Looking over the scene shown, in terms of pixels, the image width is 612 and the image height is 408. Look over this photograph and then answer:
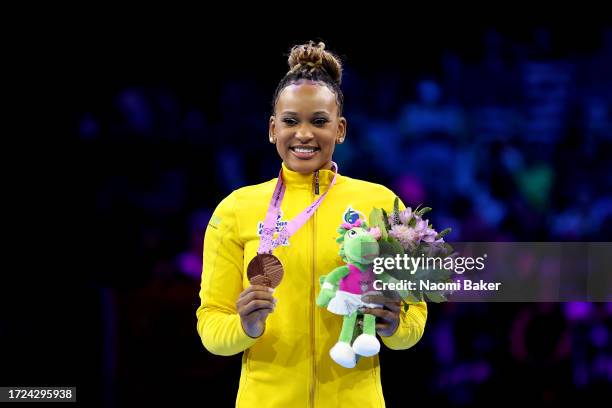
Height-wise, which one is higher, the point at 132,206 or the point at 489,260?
the point at 132,206

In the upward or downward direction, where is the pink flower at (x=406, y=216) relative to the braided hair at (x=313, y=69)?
downward

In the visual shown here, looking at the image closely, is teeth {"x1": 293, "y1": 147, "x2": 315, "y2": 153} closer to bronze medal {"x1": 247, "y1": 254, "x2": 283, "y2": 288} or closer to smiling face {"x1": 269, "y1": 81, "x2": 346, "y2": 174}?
smiling face {"x1": 269, "y1": 81, "x2": 346, "y2": 174}

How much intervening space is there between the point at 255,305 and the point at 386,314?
1.01 ft

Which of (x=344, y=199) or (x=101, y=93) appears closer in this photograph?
(x=344, y=199)

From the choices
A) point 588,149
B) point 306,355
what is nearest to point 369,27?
point 588,149

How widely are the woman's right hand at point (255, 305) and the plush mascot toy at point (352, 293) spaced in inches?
4.8

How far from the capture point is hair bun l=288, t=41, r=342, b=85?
2.19 meters

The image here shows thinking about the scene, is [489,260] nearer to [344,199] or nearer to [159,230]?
[344,199]

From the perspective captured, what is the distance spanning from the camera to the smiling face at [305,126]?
209cm

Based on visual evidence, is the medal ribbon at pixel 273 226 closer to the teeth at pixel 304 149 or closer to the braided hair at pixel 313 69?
the teeth at pixel 304 149

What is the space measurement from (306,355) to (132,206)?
155 cm

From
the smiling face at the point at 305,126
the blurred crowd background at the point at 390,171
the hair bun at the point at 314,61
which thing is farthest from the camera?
the blurred crowd background at the point at 390,171

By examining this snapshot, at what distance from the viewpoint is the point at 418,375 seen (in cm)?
340

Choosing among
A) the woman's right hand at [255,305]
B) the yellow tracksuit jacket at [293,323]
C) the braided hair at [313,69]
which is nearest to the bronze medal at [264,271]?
the woman's right hand at [255,305]
